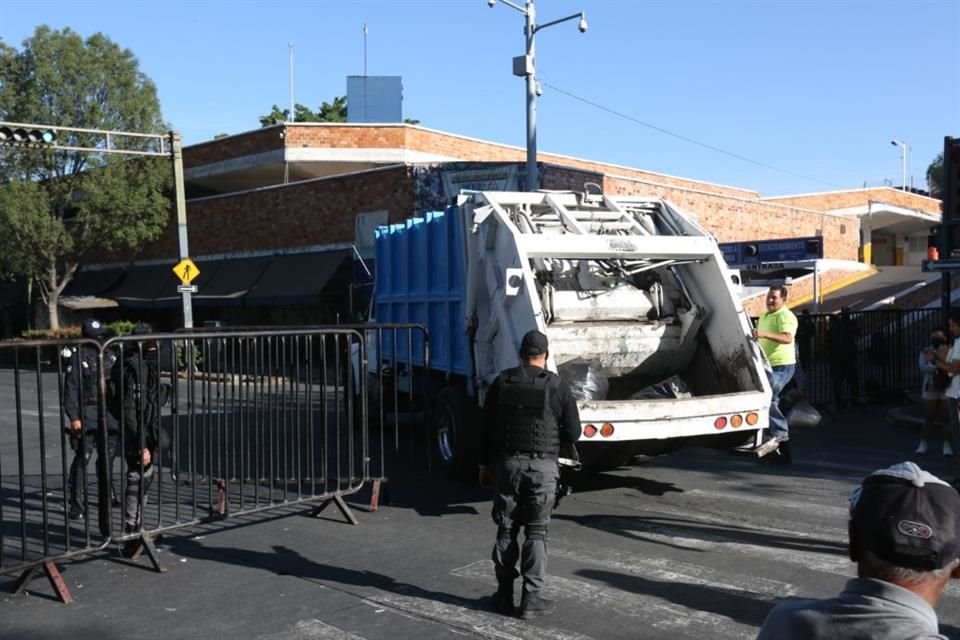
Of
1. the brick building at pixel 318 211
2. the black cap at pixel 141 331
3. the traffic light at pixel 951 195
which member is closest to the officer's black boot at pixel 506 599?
the black cap at pixel 141 331

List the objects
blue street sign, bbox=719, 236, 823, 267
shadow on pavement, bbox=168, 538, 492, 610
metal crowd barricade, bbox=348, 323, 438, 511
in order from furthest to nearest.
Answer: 1. blue street sign, bbox=719, 236, 823, 267
2. metal crowd barricade, bbox=348, 323, 438, 511
3. shadow on pavement, bbox=168, 538, 492, 610

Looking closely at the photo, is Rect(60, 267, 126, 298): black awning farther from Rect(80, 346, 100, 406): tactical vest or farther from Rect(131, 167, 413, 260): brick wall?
Rect(80, 346, 100, 406): tactical vest

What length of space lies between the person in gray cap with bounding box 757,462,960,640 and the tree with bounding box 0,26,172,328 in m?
31.6

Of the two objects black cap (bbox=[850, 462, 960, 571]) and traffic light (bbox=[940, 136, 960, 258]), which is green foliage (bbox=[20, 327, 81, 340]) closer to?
traffic light (bbox=[940, 136, 960, 258])

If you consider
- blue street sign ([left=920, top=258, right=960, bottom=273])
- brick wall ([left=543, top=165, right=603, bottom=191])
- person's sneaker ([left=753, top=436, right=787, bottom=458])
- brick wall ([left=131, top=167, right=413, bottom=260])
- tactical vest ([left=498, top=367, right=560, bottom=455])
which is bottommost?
person's sneaker ([left=753, top=436, right=787, bottom=458])

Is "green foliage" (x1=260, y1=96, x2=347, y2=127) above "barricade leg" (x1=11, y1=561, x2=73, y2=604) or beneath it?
above

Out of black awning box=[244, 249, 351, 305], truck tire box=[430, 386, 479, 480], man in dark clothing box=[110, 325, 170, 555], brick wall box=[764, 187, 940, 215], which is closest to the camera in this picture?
man in dark clothing box=[110, 325, 170, 555]

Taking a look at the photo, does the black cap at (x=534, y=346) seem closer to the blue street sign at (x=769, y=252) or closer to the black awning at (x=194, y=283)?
the blue street sign at (x=769, y=252)

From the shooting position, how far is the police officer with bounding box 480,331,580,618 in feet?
17.6

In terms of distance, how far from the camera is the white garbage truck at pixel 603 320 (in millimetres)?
7887

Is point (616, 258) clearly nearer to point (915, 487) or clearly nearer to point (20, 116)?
point (915, 487)

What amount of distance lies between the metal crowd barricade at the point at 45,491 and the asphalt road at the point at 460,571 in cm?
27

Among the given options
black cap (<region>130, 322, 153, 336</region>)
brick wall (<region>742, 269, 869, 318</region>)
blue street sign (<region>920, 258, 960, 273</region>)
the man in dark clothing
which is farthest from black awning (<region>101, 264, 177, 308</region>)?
the man in dark clothing

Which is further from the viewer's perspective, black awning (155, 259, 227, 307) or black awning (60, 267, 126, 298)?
black awning (60, 267, 126, 298)
